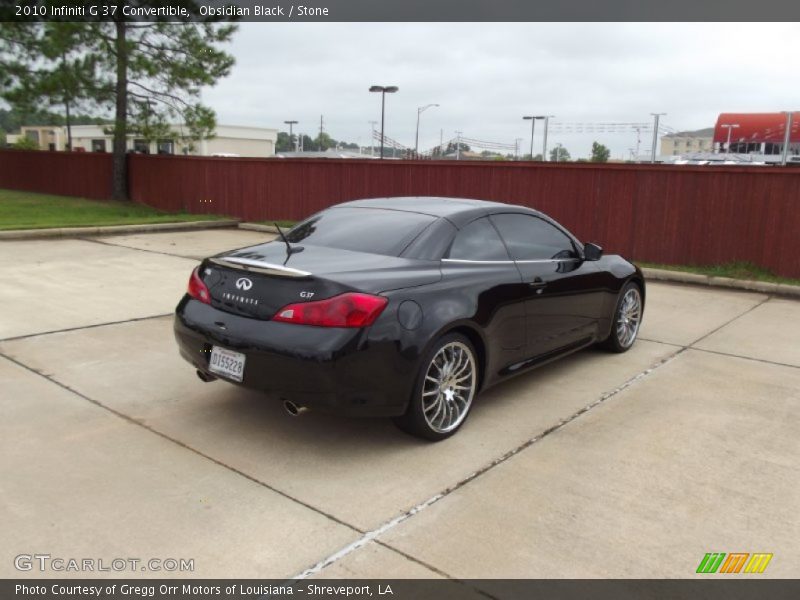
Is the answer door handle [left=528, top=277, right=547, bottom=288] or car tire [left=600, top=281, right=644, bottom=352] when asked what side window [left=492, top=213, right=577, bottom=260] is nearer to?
door handle [left=528, top=277, right=547, bottom=288]

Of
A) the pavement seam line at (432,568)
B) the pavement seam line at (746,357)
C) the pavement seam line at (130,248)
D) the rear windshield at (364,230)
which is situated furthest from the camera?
the pavement seam line at (130,248)

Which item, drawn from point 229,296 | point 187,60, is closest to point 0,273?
point 229,296

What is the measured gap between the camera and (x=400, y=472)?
12.5 feet

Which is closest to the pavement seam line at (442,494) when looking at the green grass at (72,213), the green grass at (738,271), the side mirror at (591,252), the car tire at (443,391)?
the car tire at (443,391)

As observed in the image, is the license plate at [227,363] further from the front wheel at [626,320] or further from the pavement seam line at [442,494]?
the front wheel at [626,320]

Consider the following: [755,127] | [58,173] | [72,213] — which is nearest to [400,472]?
[72,213]

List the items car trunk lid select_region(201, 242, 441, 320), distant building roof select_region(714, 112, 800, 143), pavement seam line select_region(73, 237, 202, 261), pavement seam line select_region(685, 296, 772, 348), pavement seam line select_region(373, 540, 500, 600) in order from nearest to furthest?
1. pavement seam line select_region(373, 540, 500, 600)
2. car trunk lid select_region(201, 242, 441, 320)
3. pavement seam line select_region(685, 296, 772, 348)
4. pavement seam line select_region(73, 237, 202, 261)
5. distant building roof select_region(714, 112, 800, 143)

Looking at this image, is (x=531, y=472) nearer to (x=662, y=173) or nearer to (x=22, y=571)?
(x=22, y=571)

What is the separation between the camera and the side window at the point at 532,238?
16.7ft

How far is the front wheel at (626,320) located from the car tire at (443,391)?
2.33m

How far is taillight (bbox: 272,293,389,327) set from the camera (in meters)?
3.74

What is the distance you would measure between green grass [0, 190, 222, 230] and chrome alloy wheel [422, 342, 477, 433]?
1223 centimetres

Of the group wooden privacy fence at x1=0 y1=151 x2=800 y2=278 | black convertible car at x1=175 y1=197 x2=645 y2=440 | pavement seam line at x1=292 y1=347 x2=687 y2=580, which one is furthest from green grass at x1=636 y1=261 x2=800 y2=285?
black convertible car at x1=175 y1=197 x2=645 y2=440
